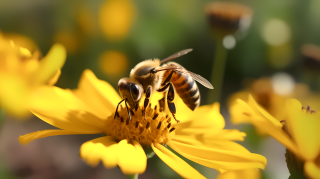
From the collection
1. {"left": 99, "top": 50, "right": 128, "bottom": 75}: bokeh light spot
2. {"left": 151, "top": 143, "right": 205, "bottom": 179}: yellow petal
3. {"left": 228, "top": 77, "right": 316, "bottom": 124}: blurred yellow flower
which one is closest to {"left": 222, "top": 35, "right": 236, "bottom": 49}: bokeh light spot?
{"left": 228, "top": 77, "right": 316, "bottom": 124}: blurred yellow flower

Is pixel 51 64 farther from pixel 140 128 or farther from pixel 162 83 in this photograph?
pixel 162 83

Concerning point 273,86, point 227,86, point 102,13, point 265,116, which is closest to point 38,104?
point 265,116

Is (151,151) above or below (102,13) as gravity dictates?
below

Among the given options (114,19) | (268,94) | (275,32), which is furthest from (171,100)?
(275,32)

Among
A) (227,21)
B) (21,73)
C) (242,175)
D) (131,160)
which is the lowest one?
Answer: (242,175)

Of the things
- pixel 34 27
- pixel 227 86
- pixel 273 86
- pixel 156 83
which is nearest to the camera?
pixel 156 83

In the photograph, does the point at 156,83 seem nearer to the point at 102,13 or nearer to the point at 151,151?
the point at 151,151
